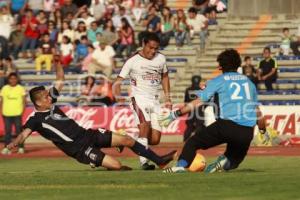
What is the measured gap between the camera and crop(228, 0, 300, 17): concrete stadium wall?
36.0 m

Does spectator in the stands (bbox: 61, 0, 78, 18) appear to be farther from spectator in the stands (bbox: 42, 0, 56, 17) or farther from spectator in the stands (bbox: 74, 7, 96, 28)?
spectator in the stands (bbox: 42, 0, 56, 17)

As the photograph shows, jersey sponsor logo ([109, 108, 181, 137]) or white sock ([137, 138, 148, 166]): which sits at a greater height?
white sock ([137, 138, 148, 166])

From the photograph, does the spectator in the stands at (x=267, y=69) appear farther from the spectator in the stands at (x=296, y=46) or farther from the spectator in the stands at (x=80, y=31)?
the spectator in the stands at (x=80, y=31)

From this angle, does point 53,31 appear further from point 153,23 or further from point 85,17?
point 153,23

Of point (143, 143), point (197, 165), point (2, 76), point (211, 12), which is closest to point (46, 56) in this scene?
point (2, 76)

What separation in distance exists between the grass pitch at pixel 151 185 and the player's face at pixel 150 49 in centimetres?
285

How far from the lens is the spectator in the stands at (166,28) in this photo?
113 feet

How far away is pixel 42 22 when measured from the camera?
36.0 meters

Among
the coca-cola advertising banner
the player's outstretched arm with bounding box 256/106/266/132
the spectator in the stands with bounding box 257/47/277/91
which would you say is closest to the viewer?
the player's outstretched arm with bounding box 256/106/266/132

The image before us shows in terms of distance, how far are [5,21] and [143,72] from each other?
1759 centimetres

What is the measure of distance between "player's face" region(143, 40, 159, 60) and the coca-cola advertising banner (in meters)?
10.4

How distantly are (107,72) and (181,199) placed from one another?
2077cm

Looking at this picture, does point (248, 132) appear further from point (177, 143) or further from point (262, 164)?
point (177, 143)

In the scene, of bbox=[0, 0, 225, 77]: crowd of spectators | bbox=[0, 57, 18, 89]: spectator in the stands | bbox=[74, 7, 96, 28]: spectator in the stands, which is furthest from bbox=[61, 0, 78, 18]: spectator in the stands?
bbox=[0, 57, 18, 89]: spectator in the stands
